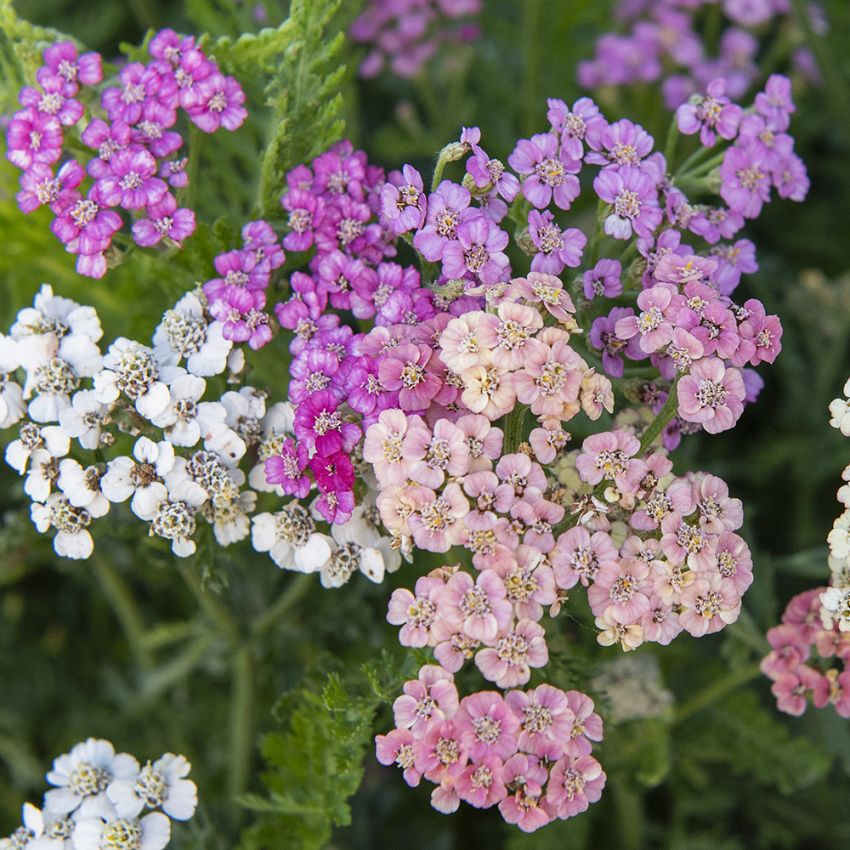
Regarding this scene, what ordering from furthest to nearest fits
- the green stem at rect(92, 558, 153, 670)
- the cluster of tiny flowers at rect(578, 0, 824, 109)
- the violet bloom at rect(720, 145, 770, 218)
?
the cluster of tiny flowers at rect(578, 0, 824, 109) < the green stem at rect(92, 558, 153, 670) < the violet bloom at rect(720, 145, 770, 218)

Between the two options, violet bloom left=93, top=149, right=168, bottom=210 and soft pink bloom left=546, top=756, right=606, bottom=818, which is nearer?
soft pink bloom left=546, top=756, right=606, bottom=818

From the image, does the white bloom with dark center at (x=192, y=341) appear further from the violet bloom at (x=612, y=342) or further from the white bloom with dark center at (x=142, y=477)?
the violet bloom at (x=612, y=342)

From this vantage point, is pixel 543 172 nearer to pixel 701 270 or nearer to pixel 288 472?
pixel 701 270

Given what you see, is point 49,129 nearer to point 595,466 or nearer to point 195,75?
point 195,75

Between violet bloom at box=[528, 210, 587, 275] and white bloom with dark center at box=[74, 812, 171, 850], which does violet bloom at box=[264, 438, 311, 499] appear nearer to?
violet bloom at box=[528, 210, 587, 275]

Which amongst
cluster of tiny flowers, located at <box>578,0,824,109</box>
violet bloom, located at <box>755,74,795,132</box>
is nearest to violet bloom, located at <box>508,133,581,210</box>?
violet bloom, located at <box>755,74,795,132</box>
